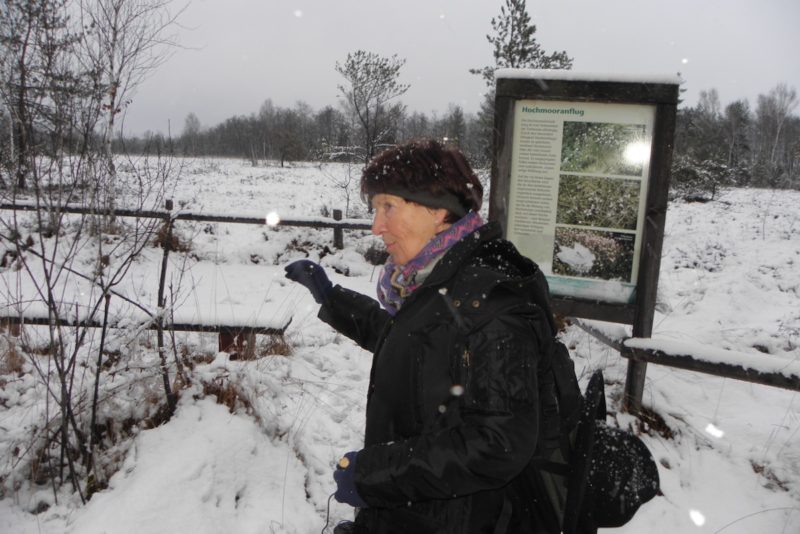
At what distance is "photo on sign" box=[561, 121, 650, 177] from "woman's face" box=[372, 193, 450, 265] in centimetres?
193

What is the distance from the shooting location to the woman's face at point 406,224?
1533mm

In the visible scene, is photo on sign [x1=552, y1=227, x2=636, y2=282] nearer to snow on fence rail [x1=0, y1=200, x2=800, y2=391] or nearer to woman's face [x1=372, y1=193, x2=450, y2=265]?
snow on fence rail [x1=0, y1=200, x2=800, y2=391]

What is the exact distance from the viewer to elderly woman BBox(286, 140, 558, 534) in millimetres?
1144

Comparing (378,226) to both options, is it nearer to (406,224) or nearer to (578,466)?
(406,224)

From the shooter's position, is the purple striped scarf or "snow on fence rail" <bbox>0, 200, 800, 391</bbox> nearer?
the purple striped scarf

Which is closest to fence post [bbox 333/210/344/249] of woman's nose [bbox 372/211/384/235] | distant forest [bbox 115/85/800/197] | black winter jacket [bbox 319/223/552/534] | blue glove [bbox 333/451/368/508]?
distant forest [bbox 115/85/800/197]

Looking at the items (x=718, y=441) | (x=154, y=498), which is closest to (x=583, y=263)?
(x=718, y=441)

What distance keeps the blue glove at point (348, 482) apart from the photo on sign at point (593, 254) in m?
2.37

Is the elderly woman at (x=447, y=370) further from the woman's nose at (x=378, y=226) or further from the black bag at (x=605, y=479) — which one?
the black bag at (x=605, y=479)

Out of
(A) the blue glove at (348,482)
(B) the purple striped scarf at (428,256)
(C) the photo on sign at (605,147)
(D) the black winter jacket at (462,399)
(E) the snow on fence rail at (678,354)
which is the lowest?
(E) the snow on fence rail at (678,354)

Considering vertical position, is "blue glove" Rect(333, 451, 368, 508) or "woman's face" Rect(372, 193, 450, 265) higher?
"woman's face" Rect(372, 193, 450, 265)

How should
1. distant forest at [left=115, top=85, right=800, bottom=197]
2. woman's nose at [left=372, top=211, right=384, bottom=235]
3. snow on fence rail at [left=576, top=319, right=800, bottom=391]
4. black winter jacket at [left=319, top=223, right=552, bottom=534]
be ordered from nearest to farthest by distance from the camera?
1. black winter jacket at [left=319, top=223, right=552, bottom=534]
2. woman's nose at [left=372, top=211, right=384, bottom=235]
3. snow on fence rail at [left=576, top=319, right=800, bottom=391]
4. distant forest at [left=115, top=85, right=800, bottom=197]

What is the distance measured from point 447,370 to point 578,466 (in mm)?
405

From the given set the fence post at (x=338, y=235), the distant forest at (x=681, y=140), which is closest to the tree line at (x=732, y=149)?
the distant forest at (x=681, y=140)
